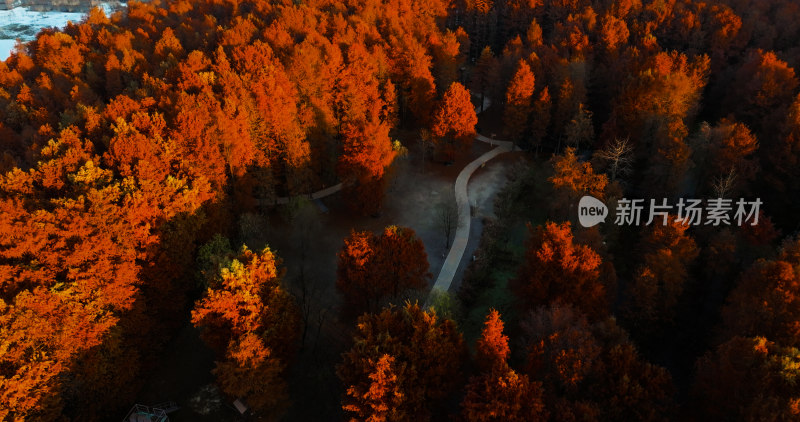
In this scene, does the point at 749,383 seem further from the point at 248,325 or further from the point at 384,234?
the point at 248,325

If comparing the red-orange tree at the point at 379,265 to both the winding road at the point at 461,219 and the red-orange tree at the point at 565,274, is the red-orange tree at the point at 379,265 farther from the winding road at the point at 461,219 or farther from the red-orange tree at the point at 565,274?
the red-orange tree at the point at 565,274

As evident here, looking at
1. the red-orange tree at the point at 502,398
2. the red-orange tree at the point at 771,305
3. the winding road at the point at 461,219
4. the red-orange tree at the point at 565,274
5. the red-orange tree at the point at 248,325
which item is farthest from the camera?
the winding road at the point at 461,219

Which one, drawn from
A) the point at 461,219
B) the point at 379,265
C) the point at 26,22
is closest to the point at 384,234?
the point at 379,265

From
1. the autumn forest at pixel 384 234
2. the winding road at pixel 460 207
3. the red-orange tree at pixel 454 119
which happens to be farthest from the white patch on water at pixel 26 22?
the red-orange tree at pixel 454 119

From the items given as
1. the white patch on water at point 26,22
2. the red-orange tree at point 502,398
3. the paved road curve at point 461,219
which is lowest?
the paved road curve at point 461,219

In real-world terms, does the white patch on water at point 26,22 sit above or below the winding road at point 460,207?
above

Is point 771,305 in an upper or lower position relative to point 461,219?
upper
